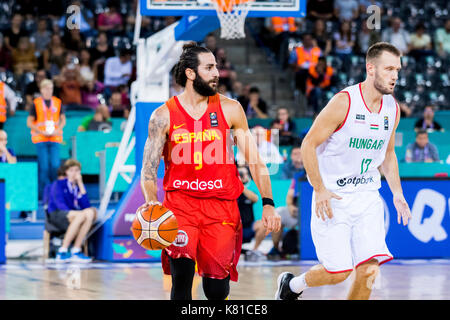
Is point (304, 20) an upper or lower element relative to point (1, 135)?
upper

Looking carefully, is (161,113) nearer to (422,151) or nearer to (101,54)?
(422,151)

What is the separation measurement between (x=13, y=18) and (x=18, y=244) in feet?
20.2

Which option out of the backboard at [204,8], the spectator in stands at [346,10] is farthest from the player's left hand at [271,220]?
the spectator in stands at [346,10]

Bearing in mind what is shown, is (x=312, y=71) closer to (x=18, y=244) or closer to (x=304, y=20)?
(x=304, y=20)

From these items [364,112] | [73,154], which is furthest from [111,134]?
[364,112]

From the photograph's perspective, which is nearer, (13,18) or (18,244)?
(18,244)

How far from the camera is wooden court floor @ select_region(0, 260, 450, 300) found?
31.1 ft

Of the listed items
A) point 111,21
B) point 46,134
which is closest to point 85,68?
point 111,21

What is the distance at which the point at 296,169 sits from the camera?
1389 cm

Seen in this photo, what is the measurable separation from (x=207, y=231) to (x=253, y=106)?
1049 centimetres

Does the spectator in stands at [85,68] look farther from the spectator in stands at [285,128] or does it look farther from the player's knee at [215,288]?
the player's knee at [215,288]

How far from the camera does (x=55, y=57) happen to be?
17.6 meters

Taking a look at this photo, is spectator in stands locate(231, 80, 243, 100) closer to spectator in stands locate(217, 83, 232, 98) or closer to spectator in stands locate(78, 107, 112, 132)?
spectator in stands locate(217, 83, 232, 98)

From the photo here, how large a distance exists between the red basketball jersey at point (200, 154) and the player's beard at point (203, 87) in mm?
115
